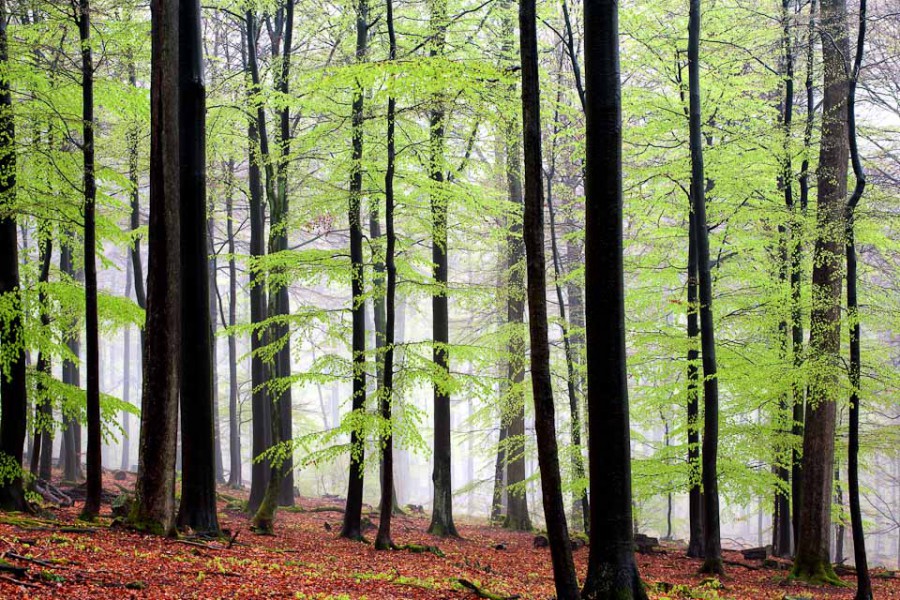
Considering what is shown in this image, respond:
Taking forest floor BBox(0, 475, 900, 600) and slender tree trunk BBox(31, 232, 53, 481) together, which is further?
slender tree trunk BBox(31, 232, 53, 481)

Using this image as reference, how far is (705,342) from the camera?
38.9 feet

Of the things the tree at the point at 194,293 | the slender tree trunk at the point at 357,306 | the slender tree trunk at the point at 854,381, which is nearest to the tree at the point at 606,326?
the slender tree trunk at the point at 854,381

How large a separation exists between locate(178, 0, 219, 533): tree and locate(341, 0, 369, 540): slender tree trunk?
2238 mm

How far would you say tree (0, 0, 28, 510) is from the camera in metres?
9.56

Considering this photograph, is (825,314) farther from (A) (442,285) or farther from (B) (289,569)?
(B) (289,569)

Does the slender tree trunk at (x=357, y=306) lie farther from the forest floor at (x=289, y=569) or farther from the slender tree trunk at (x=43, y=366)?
the slender tree trunk at (x=43, y=366)

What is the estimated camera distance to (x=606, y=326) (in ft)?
22.7

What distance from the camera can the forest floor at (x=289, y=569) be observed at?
239 inches

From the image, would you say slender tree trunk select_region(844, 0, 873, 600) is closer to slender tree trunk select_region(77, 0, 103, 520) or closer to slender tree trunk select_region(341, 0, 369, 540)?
slender tree trunk select_region(341, 0, 369, 540)

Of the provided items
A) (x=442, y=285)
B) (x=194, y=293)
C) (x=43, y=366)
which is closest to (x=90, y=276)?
(x=194, y=293)

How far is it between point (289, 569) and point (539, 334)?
13.6ft

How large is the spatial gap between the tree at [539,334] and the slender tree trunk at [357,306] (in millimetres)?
4906

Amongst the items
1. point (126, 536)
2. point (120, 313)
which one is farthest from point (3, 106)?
point (126, 536)

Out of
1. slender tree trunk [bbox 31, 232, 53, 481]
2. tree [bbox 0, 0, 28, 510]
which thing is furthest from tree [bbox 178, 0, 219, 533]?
tree [bbox 0, 0, 28, 510]
